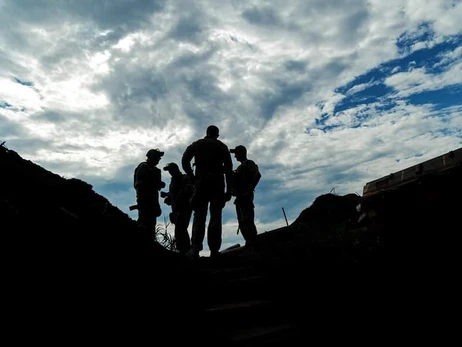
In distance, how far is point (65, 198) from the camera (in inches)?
106

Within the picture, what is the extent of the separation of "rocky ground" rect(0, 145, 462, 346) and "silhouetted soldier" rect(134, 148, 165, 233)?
3.89 m

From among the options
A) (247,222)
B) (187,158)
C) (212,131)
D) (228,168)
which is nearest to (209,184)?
(228,168)

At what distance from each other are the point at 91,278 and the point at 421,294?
2.92 meters

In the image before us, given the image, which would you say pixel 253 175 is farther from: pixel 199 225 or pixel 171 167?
pixel 171 167

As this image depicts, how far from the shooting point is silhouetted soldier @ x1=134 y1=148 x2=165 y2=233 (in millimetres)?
7402

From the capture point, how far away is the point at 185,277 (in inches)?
135

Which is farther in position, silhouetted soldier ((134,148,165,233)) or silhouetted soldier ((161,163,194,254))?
silhouetted soldier ((134,148,165,233))

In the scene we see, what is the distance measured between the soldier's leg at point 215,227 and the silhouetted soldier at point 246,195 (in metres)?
1.16

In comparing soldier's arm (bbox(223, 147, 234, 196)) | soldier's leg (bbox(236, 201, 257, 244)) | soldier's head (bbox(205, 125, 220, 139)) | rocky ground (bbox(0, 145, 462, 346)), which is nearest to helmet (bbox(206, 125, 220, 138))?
soldier's head (bbox(205, 125, 220, 139))

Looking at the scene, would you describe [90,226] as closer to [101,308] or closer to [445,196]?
[101,308]

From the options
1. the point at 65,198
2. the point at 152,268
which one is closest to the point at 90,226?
the point at 65,198

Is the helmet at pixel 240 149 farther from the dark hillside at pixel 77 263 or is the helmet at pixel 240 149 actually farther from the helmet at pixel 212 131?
the dark hillside at pixel 77 263

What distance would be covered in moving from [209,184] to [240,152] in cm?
177

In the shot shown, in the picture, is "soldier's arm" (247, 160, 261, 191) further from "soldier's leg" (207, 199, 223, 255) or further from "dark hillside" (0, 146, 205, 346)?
"dark hillside" (0, 146, 205, 346)
